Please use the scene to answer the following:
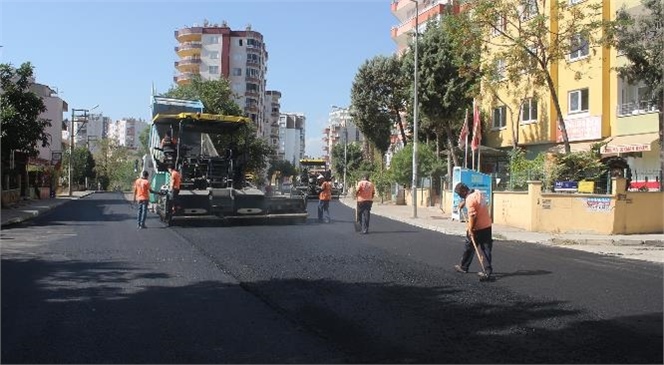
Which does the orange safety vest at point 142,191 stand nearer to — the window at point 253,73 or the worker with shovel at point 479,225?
the worker with shovel at point 479,225

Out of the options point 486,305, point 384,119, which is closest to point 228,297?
point 486,305

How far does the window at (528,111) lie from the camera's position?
31.2 m

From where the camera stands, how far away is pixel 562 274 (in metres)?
10.5

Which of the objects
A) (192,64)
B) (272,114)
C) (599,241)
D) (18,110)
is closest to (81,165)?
(192,64)

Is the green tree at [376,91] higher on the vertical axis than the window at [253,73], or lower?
lower

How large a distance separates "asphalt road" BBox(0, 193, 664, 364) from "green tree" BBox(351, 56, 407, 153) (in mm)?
31671

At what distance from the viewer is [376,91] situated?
1756 inches

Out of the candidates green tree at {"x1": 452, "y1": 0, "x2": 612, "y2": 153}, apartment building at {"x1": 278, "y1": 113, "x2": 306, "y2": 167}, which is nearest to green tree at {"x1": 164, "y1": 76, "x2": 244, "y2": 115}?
green tree at {"x1": 452, "y1": 0, "x2": 612, "y2": 153}

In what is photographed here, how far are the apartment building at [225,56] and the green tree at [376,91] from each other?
63183 mm

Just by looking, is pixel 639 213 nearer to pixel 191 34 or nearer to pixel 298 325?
pixel 298 325

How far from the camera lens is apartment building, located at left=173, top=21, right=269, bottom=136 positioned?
10719cm

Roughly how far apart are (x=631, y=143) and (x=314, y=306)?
20.9 metres

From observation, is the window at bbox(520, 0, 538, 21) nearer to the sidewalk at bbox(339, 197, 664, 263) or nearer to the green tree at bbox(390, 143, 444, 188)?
the sidewalk at bbox(339, 197, 664, 263)

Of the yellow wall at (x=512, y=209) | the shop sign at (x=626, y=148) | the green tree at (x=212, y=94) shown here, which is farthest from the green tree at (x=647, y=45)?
the green tree at (x=212, y=94)
